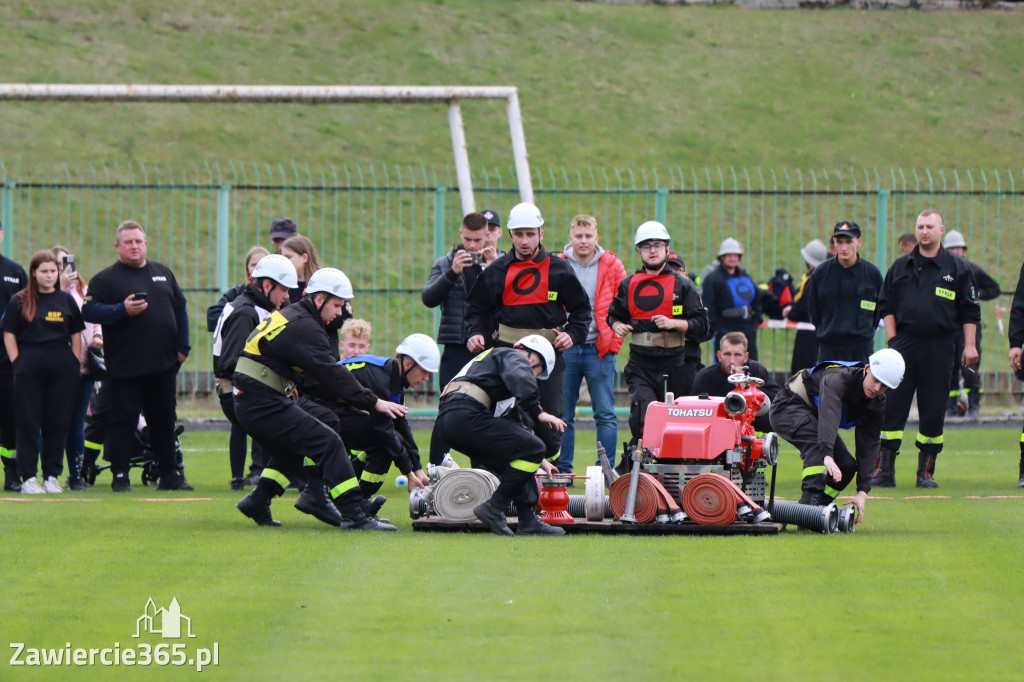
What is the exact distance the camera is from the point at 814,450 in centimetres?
903

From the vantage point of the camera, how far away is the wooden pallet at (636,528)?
8.40 m

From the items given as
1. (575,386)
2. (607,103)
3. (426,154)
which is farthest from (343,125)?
(575,386)

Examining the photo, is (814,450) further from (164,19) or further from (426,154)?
(164,19)

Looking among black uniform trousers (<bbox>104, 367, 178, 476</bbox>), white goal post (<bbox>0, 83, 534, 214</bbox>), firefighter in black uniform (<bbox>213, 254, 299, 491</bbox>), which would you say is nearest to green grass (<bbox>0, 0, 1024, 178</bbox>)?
white goal post (<bbox>0, 83, 534, 214</bbox>)

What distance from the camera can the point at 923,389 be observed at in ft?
Answer: 38.3

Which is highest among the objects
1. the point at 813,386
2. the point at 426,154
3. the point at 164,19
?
the point at 164,19

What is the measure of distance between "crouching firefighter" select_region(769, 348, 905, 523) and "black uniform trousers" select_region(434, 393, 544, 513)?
1.78 m

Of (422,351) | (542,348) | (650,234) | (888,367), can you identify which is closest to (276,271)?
(422,351)

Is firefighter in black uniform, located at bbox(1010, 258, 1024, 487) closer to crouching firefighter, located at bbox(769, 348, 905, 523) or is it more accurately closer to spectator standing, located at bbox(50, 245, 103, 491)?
crouching firefighter, located at bbox(769, 348, 905, 523)

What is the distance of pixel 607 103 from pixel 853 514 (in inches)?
1264

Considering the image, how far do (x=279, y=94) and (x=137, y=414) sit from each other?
20.0 ft

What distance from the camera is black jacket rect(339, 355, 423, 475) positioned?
9.22m

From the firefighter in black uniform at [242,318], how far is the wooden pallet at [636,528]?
1.69 metres

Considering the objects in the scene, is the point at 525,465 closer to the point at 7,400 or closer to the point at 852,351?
the point at 852,351
